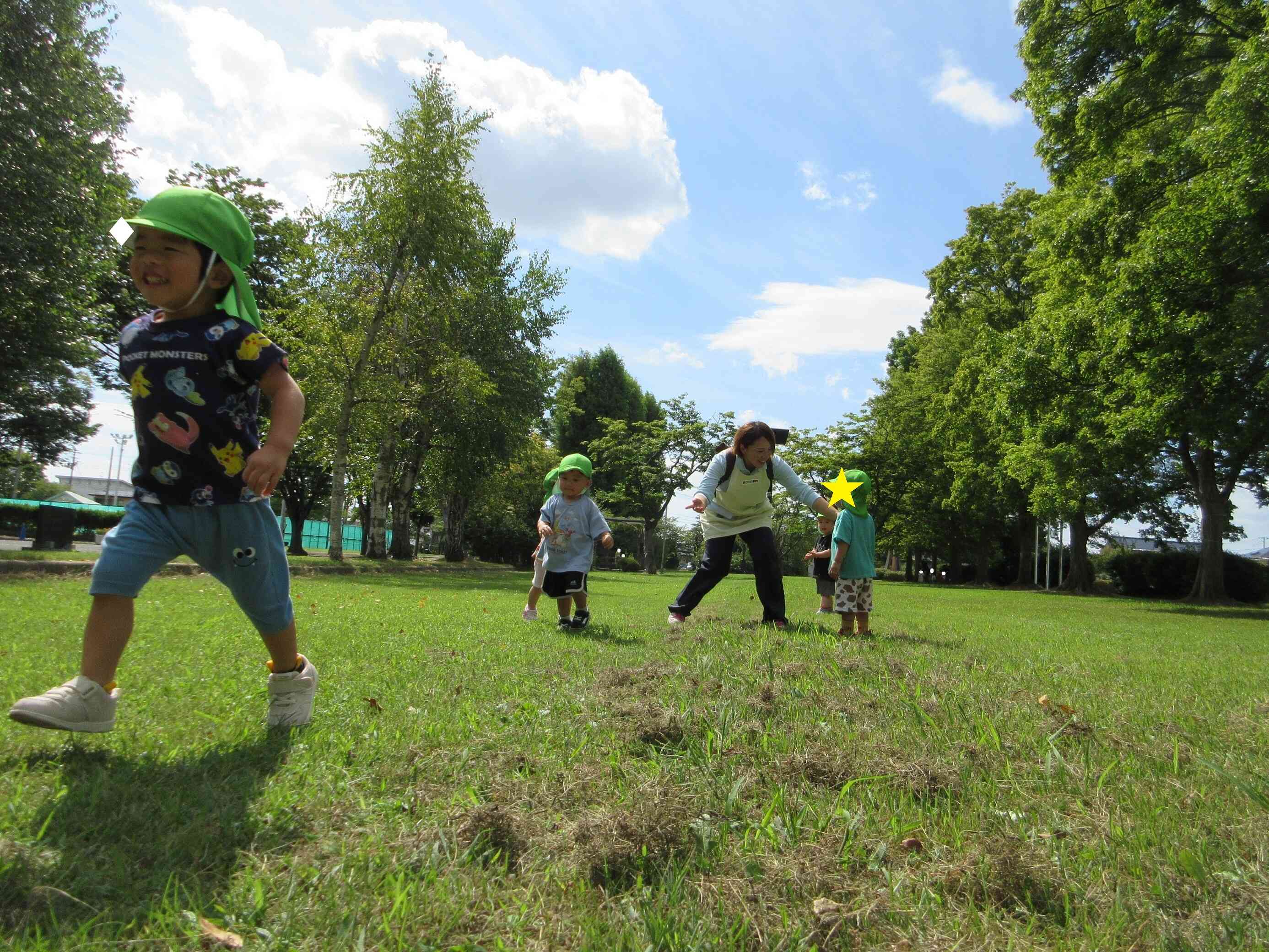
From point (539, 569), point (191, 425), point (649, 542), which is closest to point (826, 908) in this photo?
point (191, 425)

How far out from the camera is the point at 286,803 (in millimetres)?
2270

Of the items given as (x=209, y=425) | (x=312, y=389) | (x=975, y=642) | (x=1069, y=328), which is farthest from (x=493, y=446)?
(x=209, y=425)

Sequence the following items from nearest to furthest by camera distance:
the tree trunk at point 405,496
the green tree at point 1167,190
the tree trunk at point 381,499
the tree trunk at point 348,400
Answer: the green tree at point 1167,190 → the tree trunk at point 348,400 → the tree trunk at point 381,499 → the tree trunk at point 405,496

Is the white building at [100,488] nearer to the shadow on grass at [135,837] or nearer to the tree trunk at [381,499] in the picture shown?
the tree trunk at [381,499]

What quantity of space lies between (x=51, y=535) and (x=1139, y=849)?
84.9 feet

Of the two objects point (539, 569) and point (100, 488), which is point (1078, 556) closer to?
point (539, 569)

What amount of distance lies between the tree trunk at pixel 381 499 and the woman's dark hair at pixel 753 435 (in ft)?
72.4

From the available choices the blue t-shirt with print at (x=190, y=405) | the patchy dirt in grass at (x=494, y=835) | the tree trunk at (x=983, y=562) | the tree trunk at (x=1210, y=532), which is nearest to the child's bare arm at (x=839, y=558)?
the blue t-shirt with print at (x=190, y=405)

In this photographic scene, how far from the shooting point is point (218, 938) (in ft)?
5.13

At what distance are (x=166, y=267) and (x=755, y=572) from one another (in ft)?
18.9

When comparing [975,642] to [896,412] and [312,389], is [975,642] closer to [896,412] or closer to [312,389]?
[312,389]

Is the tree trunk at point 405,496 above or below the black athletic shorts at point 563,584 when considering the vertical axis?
above

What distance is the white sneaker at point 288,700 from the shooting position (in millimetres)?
3229

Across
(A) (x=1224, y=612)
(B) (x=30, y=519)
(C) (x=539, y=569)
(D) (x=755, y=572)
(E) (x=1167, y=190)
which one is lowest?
(A) (x=1224, y=612)
